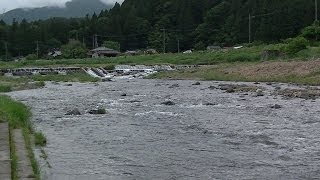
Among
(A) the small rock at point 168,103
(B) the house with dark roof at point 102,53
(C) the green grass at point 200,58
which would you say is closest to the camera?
(A) the small rock at point 168,103

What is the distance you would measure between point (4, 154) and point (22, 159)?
0.44 metres

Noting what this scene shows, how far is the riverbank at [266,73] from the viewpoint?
41.7 m

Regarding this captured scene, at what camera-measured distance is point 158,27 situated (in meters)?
134

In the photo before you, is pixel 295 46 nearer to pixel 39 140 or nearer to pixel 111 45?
pixel 39 140

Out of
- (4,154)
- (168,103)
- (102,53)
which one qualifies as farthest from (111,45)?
(4,154)

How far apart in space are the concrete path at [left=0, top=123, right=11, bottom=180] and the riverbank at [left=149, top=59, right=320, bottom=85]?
91.3 ft

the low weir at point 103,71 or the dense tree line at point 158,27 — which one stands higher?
the dense tree line at point 158,27

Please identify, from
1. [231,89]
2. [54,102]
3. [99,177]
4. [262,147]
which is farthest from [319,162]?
[231,89]

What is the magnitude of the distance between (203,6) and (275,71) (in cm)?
9029

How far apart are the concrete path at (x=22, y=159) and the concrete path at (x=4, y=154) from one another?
25 cm

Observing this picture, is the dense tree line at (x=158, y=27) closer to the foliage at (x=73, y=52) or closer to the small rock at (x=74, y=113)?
the foliage at (x=73, y=52)

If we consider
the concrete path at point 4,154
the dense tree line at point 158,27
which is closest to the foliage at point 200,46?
the dense tree line at point 158,27

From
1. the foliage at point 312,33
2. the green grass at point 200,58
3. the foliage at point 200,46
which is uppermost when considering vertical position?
the foliage at point 312,33

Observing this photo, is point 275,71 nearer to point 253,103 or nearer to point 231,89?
point 231,89
